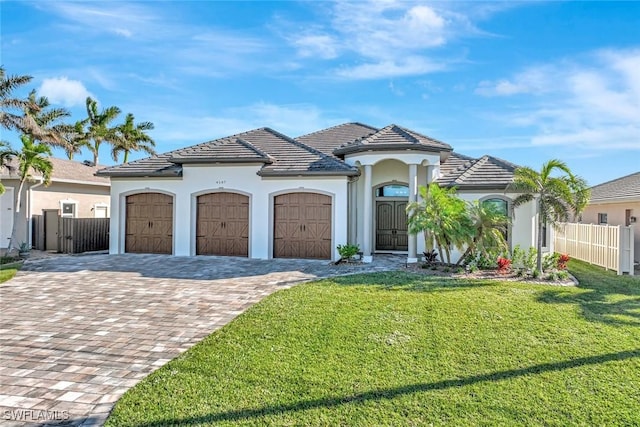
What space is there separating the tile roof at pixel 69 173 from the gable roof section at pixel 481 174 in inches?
681

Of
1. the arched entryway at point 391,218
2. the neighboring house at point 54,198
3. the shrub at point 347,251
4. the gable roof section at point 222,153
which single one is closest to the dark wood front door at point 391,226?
the arched entryway at point 391,218

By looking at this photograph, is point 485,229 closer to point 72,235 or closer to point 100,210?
point 72,235

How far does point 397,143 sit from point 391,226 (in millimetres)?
4526

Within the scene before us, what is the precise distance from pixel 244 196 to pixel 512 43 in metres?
10.6

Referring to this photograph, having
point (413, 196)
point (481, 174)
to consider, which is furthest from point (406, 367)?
point (481, 174)

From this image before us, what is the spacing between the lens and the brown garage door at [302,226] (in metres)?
15.0

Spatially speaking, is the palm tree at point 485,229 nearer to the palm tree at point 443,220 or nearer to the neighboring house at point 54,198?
the palm tree at point 443,220

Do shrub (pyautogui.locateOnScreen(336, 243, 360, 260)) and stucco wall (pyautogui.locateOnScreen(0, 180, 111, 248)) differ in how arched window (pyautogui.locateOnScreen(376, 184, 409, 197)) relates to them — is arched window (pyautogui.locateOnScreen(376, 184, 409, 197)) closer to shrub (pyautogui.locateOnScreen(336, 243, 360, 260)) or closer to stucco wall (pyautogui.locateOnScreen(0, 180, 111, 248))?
shrub (pyautogui.locateOnScreen(336, 243, 360, 260))

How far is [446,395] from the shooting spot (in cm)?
466

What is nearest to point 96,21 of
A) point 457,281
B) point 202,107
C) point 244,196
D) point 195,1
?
point 195,1

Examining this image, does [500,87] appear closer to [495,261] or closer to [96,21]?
[495,261]

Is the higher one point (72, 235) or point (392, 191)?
point (392, 191)

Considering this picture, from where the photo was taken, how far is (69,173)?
21344 millimetres

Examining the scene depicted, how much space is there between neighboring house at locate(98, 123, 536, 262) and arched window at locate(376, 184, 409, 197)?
0.04 metres
